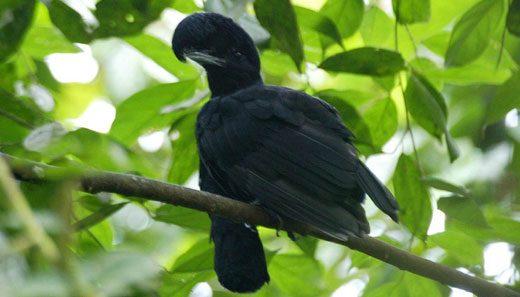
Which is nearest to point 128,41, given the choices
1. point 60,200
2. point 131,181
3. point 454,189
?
point 131,181

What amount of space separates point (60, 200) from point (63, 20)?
169cm

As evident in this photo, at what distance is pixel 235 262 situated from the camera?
10.1ft

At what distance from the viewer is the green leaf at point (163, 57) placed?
3328 mm

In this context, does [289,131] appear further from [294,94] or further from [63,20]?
[63,20]

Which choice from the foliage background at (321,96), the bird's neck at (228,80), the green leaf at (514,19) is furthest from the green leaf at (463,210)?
the bird's neck at (228,80)

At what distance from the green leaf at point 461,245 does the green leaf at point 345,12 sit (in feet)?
2.64

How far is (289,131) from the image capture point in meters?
3.38

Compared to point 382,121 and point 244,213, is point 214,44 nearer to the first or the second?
point 382,121

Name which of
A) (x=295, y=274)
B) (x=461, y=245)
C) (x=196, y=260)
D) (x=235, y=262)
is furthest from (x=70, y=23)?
(x=461, y=245)

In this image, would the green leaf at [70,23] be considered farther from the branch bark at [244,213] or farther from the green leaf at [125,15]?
the branch bark at [244,213]

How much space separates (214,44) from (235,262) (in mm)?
1123

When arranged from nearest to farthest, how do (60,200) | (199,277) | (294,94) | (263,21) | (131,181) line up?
(60,200)
(131,181)
(263,21)
(199,277)
(294,94)

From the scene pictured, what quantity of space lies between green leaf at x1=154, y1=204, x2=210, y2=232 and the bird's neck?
3.26 ft

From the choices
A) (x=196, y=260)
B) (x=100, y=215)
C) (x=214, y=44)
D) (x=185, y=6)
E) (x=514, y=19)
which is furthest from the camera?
(x=214, y=44)
